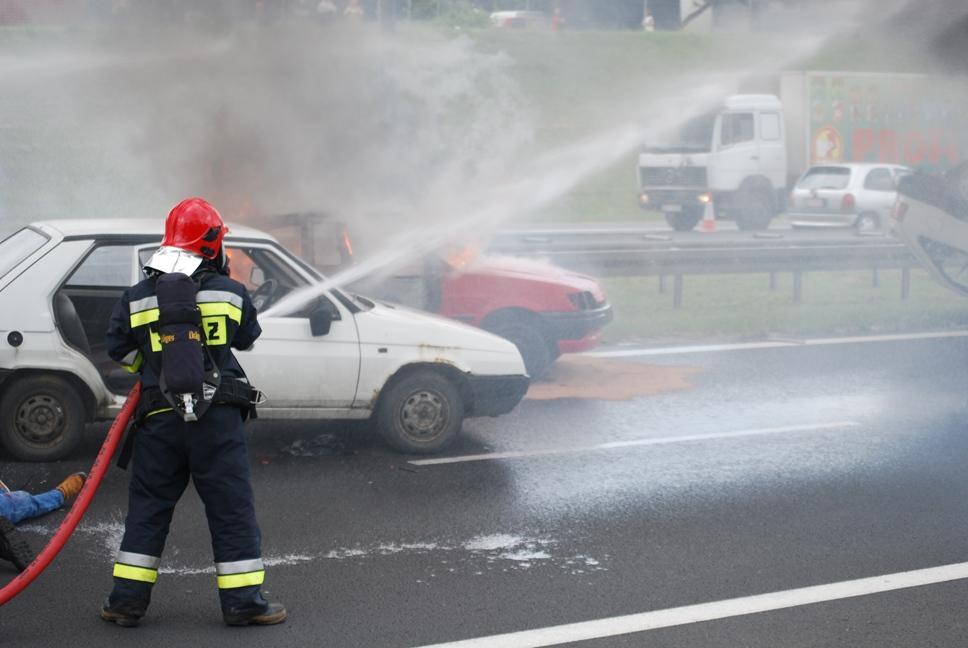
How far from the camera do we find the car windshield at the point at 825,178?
84.9ft

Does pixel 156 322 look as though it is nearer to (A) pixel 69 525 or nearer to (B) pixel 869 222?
(A) pixel 69 525

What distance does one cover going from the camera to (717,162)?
24.8 metres

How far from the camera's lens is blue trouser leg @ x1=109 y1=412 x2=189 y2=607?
478 cm

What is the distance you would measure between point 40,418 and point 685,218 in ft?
64.5

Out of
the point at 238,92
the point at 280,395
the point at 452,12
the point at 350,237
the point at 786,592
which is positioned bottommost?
the point at 786,592

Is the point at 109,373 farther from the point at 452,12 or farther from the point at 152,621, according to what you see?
the point at 452,12

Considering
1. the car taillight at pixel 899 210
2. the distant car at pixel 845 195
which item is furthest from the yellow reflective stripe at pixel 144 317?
the distant car at pixel 845 195

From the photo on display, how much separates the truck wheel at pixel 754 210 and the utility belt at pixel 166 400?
21.8 m

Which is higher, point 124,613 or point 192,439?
point 192,439

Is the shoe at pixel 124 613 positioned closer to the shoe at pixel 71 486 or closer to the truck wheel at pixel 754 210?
the shoe at pixel 71 486

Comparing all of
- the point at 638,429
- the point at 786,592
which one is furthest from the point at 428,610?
the point at 638,429

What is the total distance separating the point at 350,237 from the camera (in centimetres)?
1027

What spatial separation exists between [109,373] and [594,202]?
88.2 feet

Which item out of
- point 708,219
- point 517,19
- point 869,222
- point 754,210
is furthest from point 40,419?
point 869,222
